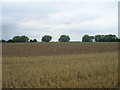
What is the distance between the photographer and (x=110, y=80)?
557 cm

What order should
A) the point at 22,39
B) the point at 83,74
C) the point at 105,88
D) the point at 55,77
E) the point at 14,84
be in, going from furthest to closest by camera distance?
the point at 22,39, the point at 83,74, the point at 55,77, the point at 14,84, the point at 105,88

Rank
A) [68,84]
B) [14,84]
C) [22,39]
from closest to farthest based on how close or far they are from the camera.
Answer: [68,84] → [14,84] → [22,39]

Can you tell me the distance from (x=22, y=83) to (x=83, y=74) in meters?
2.99

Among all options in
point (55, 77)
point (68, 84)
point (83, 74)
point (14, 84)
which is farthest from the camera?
point (83, 74)

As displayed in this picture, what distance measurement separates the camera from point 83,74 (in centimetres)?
666

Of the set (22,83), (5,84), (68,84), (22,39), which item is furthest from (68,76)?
(22,39)

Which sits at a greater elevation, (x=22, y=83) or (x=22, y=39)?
(x=22, y=39)

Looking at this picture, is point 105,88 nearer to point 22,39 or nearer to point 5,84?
point 5,84

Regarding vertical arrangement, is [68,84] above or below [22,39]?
below

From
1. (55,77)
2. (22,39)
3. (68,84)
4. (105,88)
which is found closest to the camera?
(105,88)

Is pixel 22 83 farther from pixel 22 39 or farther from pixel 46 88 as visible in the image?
pixel 22 39

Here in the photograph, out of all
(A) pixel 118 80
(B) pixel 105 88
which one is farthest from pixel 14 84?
(A) pixel 118 80

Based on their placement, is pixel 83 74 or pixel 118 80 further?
pixel 83 74

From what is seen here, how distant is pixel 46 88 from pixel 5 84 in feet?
6.32
